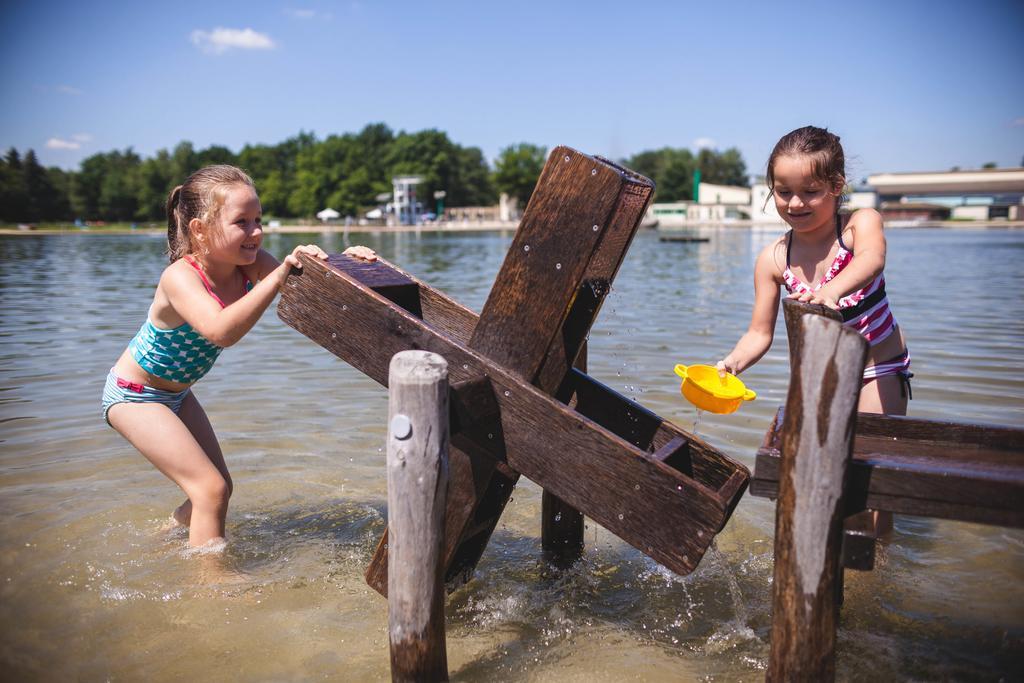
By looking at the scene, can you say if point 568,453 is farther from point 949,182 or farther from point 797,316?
point 949,182

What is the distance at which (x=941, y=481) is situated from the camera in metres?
2.35

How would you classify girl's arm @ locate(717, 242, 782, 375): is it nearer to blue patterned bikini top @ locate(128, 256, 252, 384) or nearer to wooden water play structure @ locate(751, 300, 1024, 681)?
wooden water play structure @ locate(751, 300, 1024, 681)

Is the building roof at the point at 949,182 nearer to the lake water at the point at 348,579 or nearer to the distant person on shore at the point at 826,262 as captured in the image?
the lake water at the point at 348,579

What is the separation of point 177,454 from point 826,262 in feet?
11.5

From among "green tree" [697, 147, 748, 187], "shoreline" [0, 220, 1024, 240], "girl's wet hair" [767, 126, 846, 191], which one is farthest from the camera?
"green tree" [697, 147, 748, 187]

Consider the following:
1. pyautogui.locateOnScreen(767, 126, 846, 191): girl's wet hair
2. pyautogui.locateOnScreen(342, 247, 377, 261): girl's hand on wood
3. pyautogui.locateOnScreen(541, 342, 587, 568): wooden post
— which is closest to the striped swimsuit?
pyautogui.locateOnScreen(767, 126, 846, 191): girl's wet hair

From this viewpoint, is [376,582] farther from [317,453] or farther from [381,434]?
[381,434]

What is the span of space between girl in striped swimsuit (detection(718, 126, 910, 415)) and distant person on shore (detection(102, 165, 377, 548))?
203 centimetres

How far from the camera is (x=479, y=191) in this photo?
137500mm

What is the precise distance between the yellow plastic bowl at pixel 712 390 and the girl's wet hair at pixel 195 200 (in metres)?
2.37

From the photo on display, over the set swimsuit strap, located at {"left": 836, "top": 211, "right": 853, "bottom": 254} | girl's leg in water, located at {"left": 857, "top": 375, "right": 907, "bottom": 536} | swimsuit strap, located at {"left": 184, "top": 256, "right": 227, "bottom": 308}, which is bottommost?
girl's leg in water, located at {"left": 857, "top": 375, "right": 907, "bottom": 536}

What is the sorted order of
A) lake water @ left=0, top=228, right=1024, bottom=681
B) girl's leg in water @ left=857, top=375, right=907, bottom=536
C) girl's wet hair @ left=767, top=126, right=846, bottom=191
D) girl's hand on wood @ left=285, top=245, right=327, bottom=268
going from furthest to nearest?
girl's leg in water @ left=857, top=375, right=907, bottom=536 → girl's wet hair @ left=767, top=126, right=846, bottom=191 → lake water @ left=0, top=228, right=1024, bottom=681 → girl's hand on wood @ left=285, top=245, right=327, bottom=268

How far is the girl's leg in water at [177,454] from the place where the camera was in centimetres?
402

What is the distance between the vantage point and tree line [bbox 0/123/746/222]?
4412 inches
